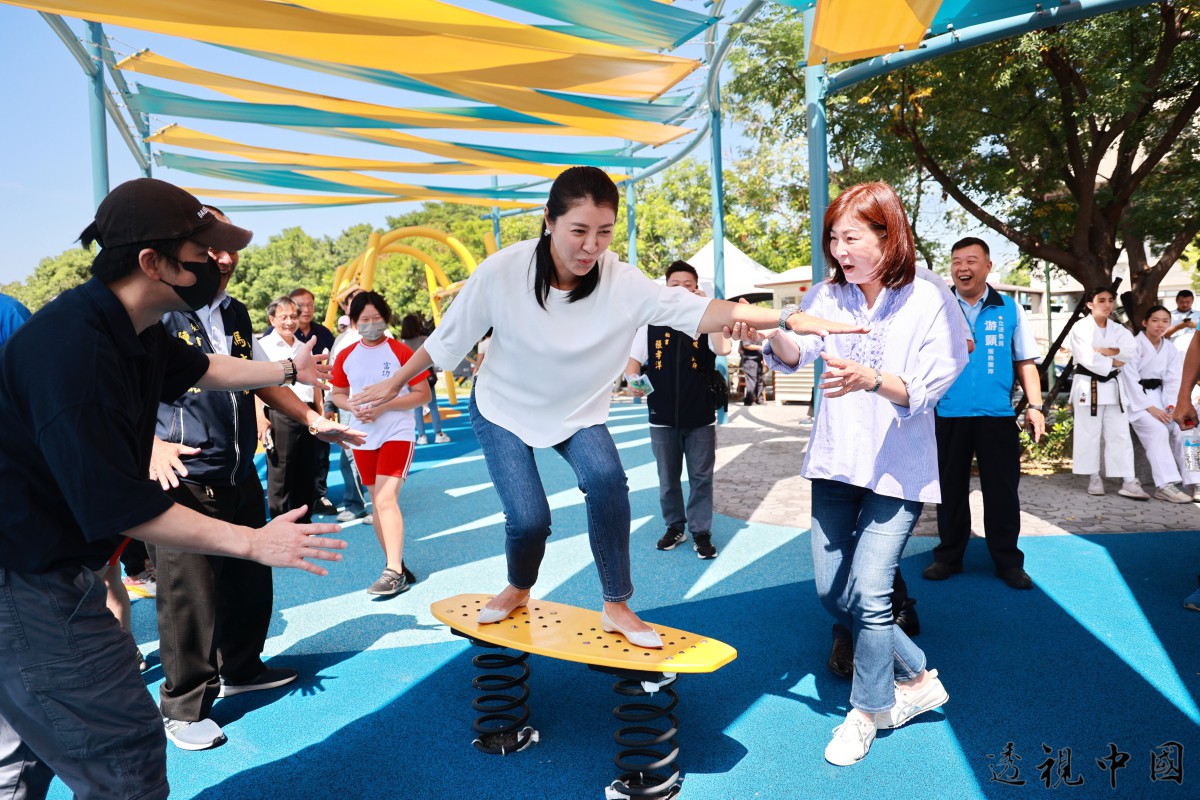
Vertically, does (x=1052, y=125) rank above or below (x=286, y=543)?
above

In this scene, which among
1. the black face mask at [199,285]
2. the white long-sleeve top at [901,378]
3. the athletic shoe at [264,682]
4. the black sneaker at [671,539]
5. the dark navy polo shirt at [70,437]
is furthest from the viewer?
the black sneaker at [671,539]

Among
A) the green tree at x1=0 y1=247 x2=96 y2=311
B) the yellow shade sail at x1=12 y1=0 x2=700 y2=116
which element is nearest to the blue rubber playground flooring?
the yellow shade sail at x1=12 y1=0 x2=700 y2=116

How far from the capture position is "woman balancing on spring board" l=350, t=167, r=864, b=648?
289 centimetres

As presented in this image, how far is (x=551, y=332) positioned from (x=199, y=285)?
1198mm

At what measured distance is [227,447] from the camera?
3.40 metres

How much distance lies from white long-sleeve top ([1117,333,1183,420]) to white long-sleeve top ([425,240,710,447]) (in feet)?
20.2

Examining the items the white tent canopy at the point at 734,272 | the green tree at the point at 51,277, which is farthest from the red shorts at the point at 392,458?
the green tree at the point at 51,277

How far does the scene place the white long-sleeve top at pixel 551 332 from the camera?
290cm

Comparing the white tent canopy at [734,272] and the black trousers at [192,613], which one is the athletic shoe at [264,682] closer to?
the black trousers at [192,613]

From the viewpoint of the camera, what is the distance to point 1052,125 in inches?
403

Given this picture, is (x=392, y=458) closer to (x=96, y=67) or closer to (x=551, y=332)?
(x=551, y=332)

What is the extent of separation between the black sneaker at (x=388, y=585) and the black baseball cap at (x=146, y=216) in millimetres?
3373

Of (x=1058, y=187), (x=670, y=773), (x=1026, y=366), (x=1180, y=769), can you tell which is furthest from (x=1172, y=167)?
(x=670, y=773)

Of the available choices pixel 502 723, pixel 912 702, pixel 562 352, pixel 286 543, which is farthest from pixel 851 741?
pixel 286 543
